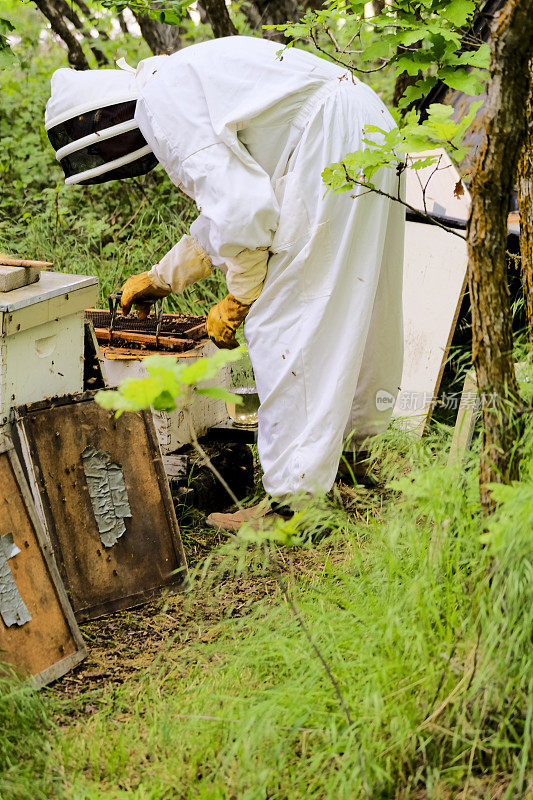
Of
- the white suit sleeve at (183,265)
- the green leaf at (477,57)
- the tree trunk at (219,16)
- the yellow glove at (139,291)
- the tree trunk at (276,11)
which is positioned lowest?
the yellow glove at (139,291)

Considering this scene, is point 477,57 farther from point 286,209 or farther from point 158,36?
point 158,36

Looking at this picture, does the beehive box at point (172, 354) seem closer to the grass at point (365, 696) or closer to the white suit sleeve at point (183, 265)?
→ the white suit sleeve at point (183, 265)

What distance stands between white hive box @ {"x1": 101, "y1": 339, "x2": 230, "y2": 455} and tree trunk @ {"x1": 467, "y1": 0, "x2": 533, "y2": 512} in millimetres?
1706

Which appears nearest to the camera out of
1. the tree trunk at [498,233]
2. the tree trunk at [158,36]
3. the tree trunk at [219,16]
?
the tree trunk at [498,233]

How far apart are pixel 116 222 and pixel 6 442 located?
487 cm

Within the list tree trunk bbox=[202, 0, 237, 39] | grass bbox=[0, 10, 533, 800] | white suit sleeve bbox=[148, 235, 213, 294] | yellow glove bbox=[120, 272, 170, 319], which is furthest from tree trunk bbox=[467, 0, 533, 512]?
tree trunk bbox=[202, 0, 237, 39]

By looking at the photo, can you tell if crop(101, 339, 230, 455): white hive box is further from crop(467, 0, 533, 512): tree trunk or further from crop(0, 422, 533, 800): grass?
crop(467, 0, 533, 512): tree trunk

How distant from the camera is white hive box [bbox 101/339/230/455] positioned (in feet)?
11.5

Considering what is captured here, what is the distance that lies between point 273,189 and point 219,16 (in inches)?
110

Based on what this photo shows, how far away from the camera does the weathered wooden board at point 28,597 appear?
2.55 meters

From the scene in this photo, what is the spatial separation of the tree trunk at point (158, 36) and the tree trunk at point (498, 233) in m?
4.99

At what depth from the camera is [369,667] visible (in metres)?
2.06

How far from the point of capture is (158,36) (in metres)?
6.65

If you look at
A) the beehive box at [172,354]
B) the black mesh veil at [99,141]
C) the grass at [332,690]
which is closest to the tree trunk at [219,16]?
the black mesh veil at [99,141]
